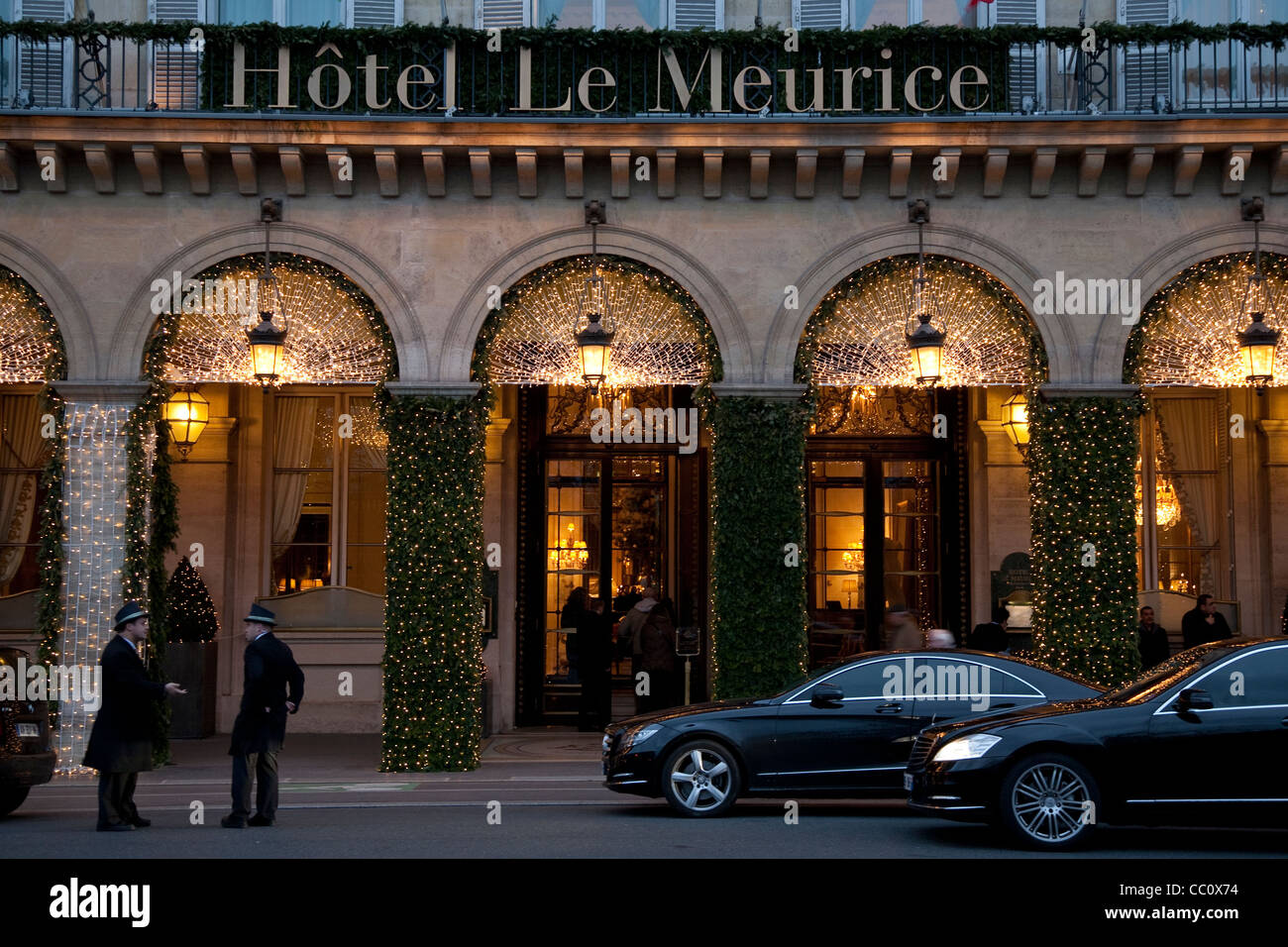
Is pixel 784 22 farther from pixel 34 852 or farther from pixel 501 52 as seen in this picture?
pixel 34 852

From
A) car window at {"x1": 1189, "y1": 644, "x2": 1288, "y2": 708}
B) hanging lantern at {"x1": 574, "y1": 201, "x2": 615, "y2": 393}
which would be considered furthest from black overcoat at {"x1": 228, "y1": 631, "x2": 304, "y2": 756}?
car window at {"x1": 1189, "y1": 644, "x2": 1288, "y2": 708}

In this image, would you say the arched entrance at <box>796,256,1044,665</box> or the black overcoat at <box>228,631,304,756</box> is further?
the arched entrance at <box>796,256,1044,665</box>

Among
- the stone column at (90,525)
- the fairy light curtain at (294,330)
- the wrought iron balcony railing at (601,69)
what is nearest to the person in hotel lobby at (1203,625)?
the wrought iron balcony railing at (601,69)

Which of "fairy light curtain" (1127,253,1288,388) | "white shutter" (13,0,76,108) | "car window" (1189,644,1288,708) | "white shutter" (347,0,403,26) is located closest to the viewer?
"car window" (1189,644,1288,708)

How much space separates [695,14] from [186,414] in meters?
7.82

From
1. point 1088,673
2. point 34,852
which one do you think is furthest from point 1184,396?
point 34,852

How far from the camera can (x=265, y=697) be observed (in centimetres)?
1190

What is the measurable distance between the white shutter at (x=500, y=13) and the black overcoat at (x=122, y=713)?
8625 mm

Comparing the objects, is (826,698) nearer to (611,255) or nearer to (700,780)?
(700,780)

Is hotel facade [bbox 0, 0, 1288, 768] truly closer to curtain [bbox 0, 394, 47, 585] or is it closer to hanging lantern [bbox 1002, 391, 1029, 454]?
hanging lantern [bbox 1002, 391, 1029, 454]

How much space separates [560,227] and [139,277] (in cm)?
455

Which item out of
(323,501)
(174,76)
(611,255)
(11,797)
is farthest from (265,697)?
(323,501)

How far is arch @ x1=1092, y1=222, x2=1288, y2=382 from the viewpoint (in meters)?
16.1

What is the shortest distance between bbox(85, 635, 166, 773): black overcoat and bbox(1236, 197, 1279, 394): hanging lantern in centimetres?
1106
